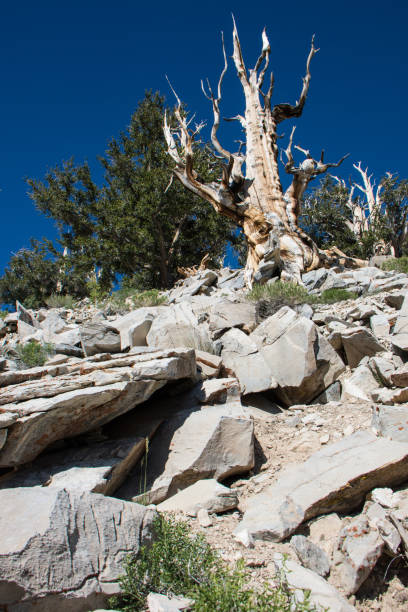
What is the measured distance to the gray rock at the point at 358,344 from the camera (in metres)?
4.78

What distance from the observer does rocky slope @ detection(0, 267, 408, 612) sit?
213cm

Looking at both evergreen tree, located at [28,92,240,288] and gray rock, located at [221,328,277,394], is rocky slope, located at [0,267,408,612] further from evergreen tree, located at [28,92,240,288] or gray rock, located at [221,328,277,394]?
evergreen tree, located at [28,92,240,288]

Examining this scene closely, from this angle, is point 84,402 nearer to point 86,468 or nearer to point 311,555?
point 86,468

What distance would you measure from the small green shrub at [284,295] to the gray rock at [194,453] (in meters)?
3.53

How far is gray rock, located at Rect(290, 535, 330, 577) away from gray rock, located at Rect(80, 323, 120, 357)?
3556mm

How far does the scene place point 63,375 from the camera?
3.59 metres

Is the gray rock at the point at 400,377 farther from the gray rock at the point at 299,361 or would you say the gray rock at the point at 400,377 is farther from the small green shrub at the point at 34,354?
the small green shrub at the point at 34,354

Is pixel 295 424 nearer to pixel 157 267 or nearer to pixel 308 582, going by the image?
pixel 308 582

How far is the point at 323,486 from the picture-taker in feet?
8.87

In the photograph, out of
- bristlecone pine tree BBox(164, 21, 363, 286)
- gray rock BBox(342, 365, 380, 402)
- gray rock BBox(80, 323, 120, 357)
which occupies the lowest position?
gray rock BBox(342, 365, 380, 402)

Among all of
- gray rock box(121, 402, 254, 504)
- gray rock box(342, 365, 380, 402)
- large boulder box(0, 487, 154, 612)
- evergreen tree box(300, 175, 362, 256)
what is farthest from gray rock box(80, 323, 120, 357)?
evergreen tree box(300, 175, 362, 256)

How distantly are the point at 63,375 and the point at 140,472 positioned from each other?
3.78 feet

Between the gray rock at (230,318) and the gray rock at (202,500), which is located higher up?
the gray rock at (230,318)


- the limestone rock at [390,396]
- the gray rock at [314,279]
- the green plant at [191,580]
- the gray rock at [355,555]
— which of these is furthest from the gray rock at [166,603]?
the gray rock at [314,279]
